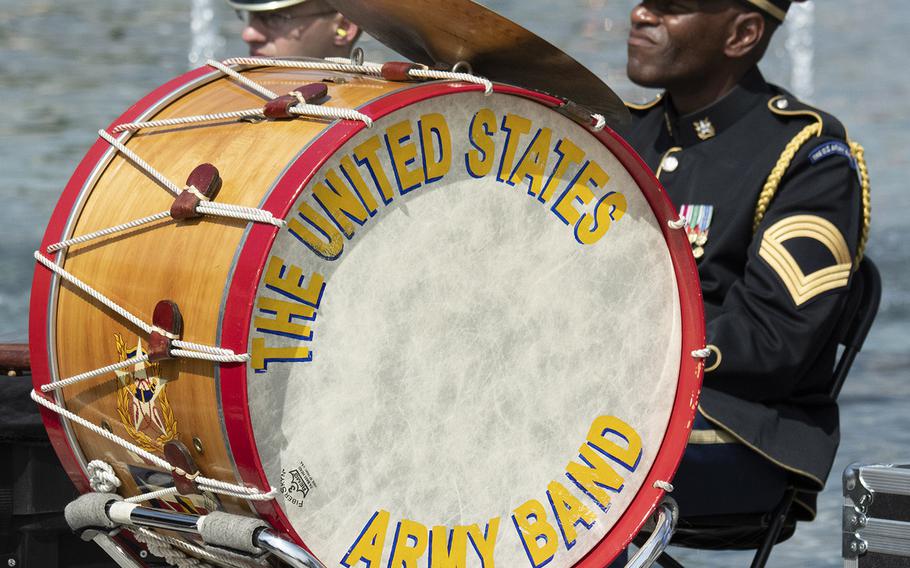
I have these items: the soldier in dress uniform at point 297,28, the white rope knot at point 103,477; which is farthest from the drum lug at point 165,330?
the soldier in dress uniform at point 297,28

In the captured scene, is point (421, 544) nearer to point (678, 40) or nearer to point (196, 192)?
point (196, 192)

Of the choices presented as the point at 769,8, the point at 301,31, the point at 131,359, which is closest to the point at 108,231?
the point at 131,359

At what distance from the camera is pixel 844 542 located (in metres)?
2.45

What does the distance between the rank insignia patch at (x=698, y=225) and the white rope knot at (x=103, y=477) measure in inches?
48.2

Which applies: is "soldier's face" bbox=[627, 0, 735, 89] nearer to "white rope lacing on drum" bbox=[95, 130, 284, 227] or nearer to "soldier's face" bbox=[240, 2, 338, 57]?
"soldier's face" bbox=[240, 2, 338, 57]

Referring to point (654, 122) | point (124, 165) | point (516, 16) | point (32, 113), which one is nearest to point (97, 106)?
point (32, 113)

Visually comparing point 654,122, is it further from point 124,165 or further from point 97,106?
point 97,106

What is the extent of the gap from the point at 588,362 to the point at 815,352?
64 centimetres

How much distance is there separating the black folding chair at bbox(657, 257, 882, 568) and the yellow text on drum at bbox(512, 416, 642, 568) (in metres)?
0.45

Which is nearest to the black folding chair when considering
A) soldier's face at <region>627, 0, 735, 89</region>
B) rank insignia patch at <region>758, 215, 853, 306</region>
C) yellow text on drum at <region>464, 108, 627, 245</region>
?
rank insignia patch at <region>758, 215, 853, 306</region>

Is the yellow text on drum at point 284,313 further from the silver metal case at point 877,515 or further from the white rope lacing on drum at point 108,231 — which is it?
the silver metal case at point 877,515

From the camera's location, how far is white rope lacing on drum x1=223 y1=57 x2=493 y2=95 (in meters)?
1.96

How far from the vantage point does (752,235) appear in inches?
107

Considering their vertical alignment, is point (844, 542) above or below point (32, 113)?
below
